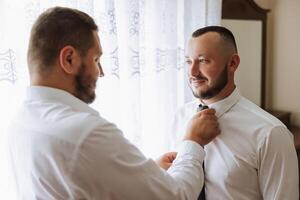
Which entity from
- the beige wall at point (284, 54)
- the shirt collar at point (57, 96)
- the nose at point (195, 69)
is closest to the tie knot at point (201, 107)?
the nose at point (195, 69)


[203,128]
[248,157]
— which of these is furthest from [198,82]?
[248,157]

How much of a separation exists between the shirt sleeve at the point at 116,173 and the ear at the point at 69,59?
0.60 feet

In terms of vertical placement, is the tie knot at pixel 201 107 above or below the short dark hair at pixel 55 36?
below

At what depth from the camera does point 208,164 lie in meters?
1.26

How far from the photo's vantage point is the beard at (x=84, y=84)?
93 cm

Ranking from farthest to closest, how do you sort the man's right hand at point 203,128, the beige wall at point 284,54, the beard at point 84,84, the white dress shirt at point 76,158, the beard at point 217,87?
the beige wall at point 284,54
the beard at point 217,87
the man's right hand at point 203,128
the beard at point 84,84
the white dress shirt at point 76,158

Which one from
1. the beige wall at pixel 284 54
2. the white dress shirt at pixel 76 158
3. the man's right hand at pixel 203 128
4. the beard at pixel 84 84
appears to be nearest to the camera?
the white dress shirt at pixel 76 158

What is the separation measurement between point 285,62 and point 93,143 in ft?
7.77

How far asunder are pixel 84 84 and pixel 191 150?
363mm

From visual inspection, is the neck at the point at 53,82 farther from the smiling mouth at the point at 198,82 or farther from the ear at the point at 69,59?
the smiling mouth at the point at 198,82

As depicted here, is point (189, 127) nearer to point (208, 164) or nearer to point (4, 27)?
point (208, 164)

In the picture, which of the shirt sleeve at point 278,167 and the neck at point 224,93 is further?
the neck at point 224,93

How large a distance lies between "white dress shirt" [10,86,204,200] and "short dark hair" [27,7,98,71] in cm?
8

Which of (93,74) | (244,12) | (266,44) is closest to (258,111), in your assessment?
(93,74)
